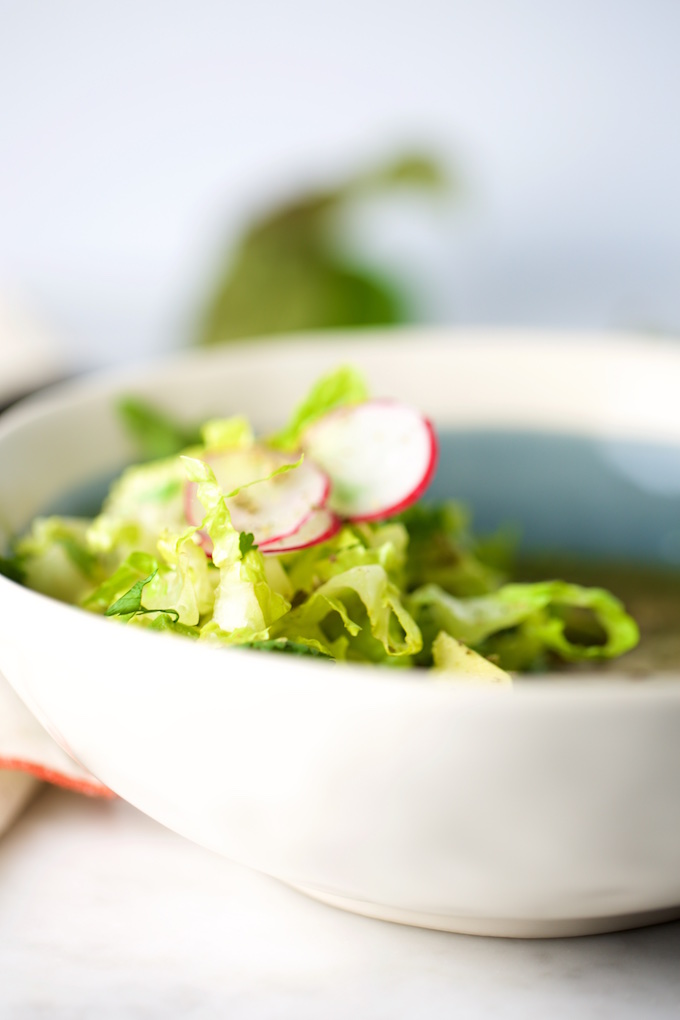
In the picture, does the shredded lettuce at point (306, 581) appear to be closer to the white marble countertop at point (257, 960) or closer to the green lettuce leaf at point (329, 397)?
the green lettuce leaf at point (329, 397)

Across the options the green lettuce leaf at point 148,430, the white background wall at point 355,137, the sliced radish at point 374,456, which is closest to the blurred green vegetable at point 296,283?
the white background wall at point 355,137

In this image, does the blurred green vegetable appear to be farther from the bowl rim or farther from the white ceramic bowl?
the white ceramic bowl

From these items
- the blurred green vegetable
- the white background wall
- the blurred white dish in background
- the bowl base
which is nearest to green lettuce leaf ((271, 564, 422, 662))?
the bowl base

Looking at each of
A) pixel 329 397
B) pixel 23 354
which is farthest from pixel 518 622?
pixel 23 354

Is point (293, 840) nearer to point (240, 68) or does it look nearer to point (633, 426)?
point (633, 426)

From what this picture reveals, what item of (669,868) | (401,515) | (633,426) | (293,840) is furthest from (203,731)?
(633,426)
